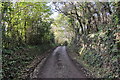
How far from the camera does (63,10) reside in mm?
17859

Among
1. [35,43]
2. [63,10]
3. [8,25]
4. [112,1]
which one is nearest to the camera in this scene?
[112,1]

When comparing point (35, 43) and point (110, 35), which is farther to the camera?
point (35, 43)

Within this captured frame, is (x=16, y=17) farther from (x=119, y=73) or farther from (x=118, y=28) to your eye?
(x=119, y=73)

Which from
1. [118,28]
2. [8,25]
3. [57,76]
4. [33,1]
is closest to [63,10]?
[33,1]

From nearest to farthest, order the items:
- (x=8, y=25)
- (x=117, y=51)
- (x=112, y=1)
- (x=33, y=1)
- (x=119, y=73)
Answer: (x=119, y=73) → (x=117, y=51) → (x=112, y=1) → (x=8, y=25) → (x=33, y=1)

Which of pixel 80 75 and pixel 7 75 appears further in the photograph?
pixel 80 75

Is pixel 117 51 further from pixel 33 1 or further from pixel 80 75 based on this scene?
pixel 33 1

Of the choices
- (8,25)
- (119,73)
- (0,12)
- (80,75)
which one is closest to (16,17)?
(8,25)

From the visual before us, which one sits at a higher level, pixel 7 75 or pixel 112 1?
pixel 112 1

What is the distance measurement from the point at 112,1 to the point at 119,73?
15.8 ft

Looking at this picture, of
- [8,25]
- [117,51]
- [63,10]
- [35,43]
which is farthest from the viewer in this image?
[63,10]

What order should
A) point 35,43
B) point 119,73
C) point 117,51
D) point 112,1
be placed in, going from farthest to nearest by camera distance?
point 35,43
point 112,1
point 117,51
point 119,73

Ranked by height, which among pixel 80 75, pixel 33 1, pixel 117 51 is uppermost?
pixel 33 1

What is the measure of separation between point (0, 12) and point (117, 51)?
25.0 ft
